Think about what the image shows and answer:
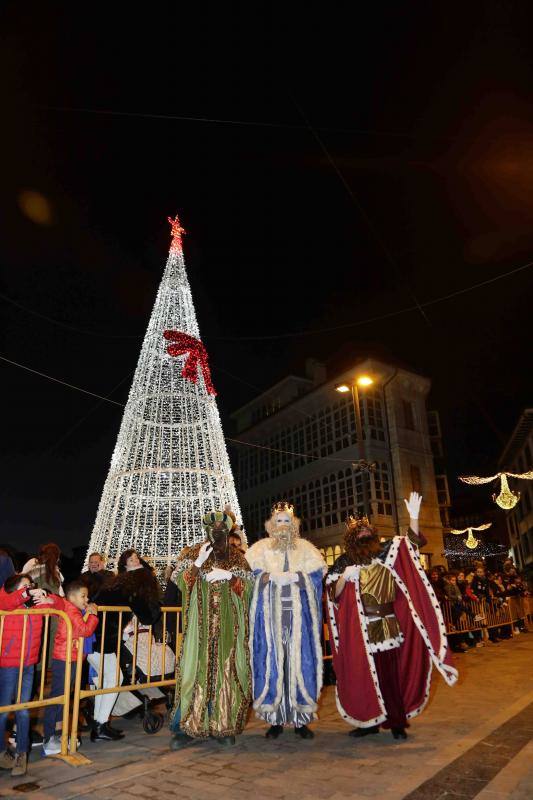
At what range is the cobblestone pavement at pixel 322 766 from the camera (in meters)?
3.46

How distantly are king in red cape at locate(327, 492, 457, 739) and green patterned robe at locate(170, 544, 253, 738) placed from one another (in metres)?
0.93

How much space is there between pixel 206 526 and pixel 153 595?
103 centimetres

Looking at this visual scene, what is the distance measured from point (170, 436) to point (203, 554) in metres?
7.20

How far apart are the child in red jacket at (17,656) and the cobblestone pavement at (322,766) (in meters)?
0.23

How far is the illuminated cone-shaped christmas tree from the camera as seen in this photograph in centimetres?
1130

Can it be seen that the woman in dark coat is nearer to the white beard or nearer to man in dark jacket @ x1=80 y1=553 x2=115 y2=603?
man in dark jacket @ x1=80 y1=553 x2=115 y2=603

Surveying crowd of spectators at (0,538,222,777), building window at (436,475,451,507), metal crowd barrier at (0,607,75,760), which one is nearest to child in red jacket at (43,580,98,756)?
crowd of spectators at (0,538,222,777)

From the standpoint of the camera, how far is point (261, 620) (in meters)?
5.34

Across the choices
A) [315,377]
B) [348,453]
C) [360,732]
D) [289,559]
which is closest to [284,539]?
[289,559]

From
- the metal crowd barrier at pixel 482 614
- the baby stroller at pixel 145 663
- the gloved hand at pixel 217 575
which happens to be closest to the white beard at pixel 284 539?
the gloved hand at pixel 217 575

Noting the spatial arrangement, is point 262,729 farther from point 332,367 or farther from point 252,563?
point 332,367

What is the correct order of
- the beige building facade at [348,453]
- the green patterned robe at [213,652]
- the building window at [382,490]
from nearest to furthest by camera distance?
the green patterned robe at [213,652] → the building window at [382,490] → the beige building facade at [348,453]

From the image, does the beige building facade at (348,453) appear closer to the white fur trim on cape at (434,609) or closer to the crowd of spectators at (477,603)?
the crowd of spectators at (477,603)

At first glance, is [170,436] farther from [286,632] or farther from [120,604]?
[286,632]
